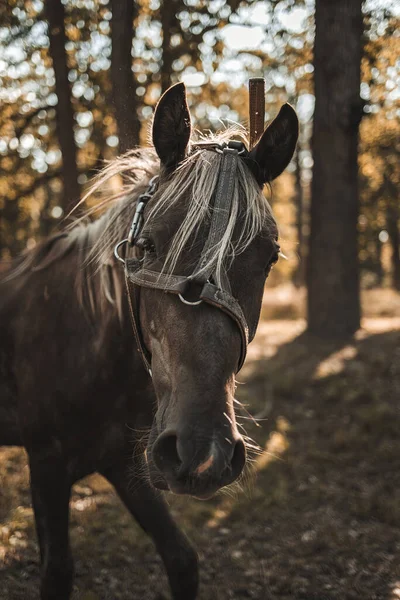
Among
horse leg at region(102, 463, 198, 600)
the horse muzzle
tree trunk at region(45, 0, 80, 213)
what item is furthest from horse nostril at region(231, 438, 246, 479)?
tree trunk at region(45, 0, 80, 213)

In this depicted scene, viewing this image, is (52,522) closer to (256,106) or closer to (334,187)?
(256,106)

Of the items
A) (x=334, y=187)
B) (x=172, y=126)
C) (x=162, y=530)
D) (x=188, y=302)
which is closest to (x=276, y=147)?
(x=172, y=126)

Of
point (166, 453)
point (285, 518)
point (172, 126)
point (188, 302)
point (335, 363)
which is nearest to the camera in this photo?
point (166, 453)

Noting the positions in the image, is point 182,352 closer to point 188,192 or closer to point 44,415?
point 188,192

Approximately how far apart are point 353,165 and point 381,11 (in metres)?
2.45

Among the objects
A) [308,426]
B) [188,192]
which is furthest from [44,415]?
[308,426]

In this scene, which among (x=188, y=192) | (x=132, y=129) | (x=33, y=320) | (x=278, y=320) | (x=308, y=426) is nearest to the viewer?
(x=188, y=192)

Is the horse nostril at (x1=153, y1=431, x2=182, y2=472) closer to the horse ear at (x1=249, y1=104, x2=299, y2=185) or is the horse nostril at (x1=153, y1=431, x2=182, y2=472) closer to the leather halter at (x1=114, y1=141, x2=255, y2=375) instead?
the leather halter at (x1=114, y1=141, x2=255, y2=375)

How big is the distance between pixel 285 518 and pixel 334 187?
6.11 meters

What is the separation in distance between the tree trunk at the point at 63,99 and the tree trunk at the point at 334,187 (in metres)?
3.99

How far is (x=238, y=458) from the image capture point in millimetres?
1976

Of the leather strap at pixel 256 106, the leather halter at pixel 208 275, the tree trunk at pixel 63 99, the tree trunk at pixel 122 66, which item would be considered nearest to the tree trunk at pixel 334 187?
the tree trunk at pixel 63 99

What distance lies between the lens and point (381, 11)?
7621 millimetres

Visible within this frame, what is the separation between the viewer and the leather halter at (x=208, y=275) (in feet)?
6.93
